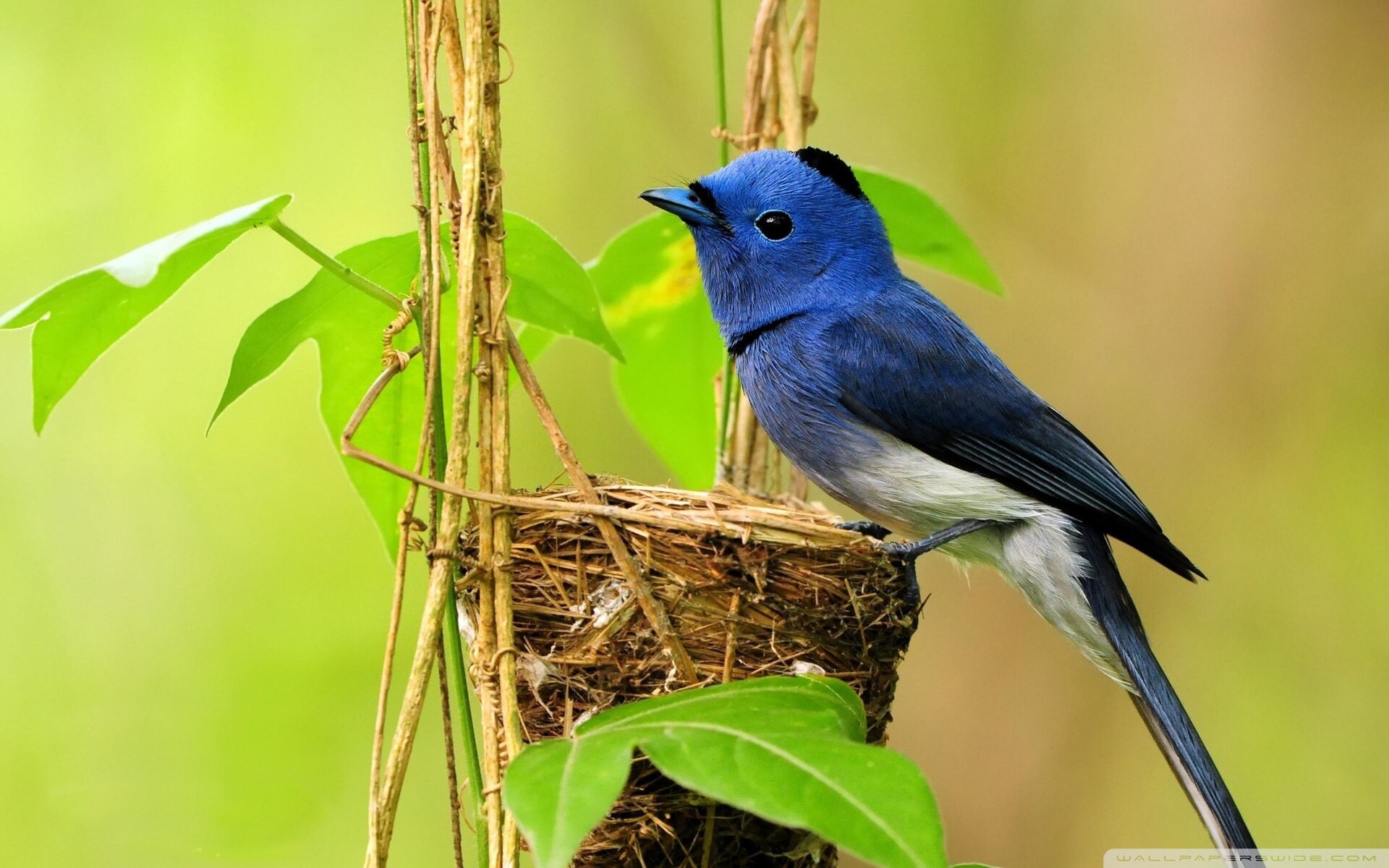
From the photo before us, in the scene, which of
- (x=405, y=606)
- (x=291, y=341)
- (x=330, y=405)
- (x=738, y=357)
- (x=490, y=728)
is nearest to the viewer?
(x=490, y=728)

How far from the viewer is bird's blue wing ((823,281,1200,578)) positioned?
2338 millimetres

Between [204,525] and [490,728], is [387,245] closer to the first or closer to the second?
[490,728]

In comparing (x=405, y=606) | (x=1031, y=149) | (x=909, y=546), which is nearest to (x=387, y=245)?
(x=909, y=546)

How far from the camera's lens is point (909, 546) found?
2.01 meters

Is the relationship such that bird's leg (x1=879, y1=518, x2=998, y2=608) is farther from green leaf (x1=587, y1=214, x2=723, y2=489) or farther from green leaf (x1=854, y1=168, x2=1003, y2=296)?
green leaf (x1=587, y1=214, x2=723, y2=489)

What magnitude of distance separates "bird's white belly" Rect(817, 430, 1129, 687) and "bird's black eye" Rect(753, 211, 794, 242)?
0.48 metres

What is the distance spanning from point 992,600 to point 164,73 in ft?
10.9

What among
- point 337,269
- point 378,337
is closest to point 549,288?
point 378,337

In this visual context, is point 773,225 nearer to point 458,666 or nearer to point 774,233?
point 774,233

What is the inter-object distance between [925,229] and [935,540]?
2.29 feet

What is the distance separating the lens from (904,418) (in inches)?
92.7

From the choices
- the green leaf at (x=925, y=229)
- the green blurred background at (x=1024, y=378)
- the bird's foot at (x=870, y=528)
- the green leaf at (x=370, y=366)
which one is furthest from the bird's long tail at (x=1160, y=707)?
the green blurred background at (x=1024, y=378)

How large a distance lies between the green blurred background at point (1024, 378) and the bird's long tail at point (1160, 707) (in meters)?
1.60

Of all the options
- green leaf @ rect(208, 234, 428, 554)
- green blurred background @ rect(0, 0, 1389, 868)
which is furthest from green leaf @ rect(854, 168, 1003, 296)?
green blurred background @ rect(0, 0, 1389, 868)
